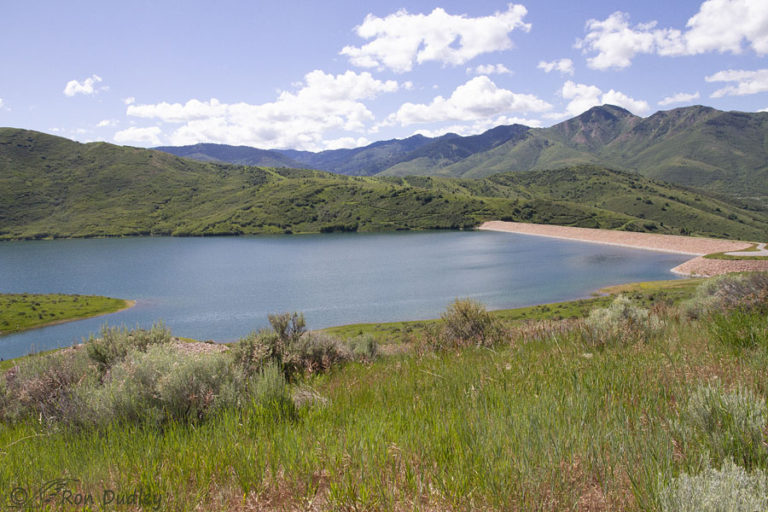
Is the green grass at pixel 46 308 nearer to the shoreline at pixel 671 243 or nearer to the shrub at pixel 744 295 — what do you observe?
the shrub at pixel 744 295

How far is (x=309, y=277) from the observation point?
71.0m

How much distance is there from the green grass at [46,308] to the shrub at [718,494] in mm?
60534

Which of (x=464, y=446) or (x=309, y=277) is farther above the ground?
(x=464, y=446)

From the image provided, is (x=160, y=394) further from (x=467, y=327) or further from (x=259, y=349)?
(x=467, y=327)

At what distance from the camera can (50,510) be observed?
6.72ft

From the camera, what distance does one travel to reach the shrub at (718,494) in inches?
55.2

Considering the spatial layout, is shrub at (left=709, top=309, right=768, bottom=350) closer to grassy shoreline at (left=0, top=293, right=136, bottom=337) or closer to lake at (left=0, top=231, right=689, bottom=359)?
lake at (left=0, top=231, right=689, bottom=359)

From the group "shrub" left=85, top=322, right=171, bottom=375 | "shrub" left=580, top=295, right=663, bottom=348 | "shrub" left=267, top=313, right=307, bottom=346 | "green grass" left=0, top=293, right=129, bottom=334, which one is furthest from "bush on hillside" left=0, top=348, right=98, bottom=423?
"green grass" left=0, top=293, right=129, bottom=334

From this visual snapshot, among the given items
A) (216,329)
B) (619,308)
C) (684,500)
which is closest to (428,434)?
(684,500)

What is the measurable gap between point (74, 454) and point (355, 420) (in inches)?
76.2

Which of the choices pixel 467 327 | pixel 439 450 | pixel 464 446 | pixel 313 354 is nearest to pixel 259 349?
pixel 313 354

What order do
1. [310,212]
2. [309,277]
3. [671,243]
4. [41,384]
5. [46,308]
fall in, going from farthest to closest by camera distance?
1. [310,212]
2. [671,243]
3. [309,277]
4. [46,308]
5. [41,384]

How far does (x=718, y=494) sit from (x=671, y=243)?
4254 inches

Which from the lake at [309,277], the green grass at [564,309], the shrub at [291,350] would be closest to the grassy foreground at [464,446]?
the shrub at [291,350]
